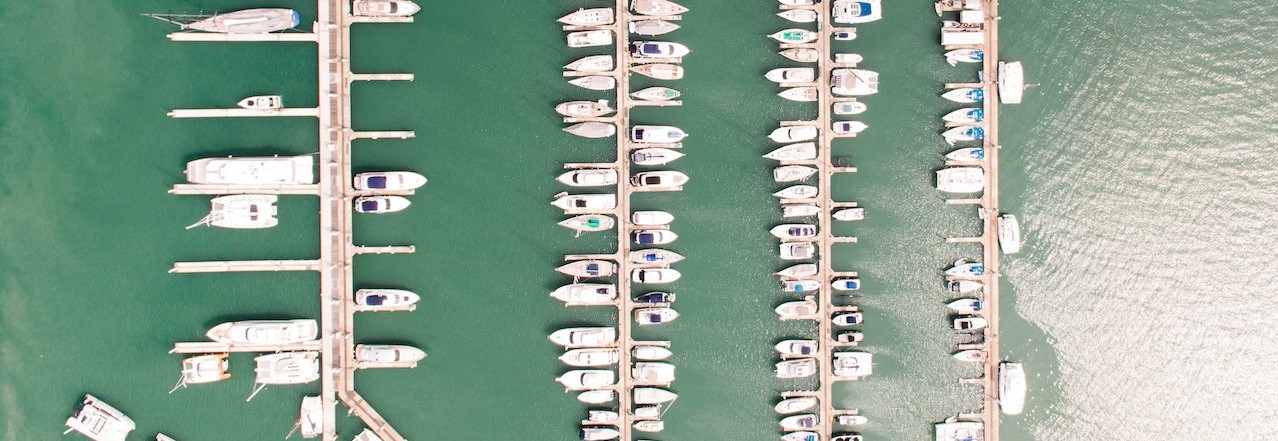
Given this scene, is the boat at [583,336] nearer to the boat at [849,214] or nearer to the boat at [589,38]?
the boat at [849,214]

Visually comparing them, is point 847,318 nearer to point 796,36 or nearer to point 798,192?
point 798,192

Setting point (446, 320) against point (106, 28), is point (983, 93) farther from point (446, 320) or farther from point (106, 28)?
point (106, 28)

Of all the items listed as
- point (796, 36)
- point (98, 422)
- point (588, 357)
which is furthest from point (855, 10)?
point (98, 422)

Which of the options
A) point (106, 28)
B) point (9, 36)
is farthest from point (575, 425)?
point (9, 36)

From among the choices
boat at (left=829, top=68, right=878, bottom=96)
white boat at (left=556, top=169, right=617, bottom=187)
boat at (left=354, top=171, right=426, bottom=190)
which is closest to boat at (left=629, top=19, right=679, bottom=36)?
white boat at (left=556, top=169, right=617, bottom=187)

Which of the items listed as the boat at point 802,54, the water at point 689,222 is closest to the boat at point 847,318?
the water at point 689,222

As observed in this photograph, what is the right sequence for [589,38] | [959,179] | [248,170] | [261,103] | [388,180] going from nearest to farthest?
[248,170] < [261,103] < [388,180] < [589,38] < [959,179]

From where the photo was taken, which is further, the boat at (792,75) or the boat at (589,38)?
the boat at (792,75)

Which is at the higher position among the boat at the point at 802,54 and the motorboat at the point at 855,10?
the motorboat at the point at 855,10
